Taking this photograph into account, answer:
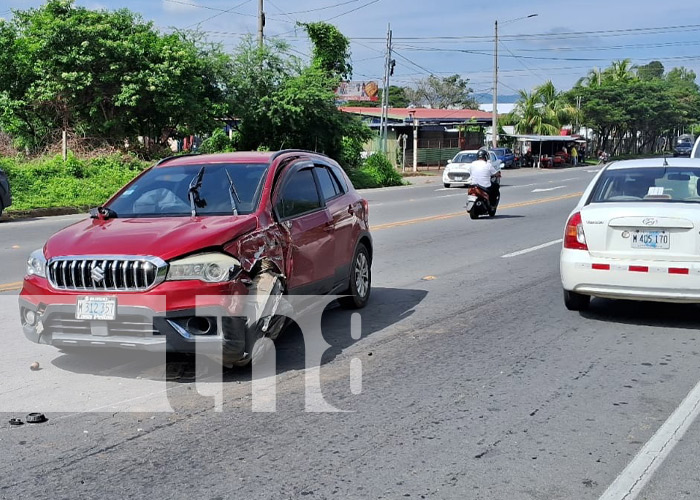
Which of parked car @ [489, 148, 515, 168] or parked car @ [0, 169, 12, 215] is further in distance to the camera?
parked car @ [489, 148, 515, 168]

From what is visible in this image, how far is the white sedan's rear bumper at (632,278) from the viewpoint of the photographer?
7746mm

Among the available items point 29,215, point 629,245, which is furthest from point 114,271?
point 29,215

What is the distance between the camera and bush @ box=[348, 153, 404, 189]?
118 feet

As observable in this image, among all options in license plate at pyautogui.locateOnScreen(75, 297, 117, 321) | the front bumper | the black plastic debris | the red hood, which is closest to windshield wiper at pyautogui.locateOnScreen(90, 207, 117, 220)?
the red hood

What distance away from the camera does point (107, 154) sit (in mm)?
28984

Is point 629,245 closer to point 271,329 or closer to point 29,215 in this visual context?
point 271,329

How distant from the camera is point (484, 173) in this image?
63.2ft

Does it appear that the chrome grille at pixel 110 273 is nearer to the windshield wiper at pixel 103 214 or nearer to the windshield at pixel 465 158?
the windshield wiper at pixel 103 214

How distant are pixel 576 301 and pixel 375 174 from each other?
93.6 feet

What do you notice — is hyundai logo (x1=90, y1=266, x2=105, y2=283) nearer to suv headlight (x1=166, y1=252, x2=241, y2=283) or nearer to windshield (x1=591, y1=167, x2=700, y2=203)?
suv headlight (x1=166, y1=252, x2=241, y2=283)

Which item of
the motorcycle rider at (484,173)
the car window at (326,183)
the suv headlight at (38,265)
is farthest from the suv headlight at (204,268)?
the motorcycle rider at (484,173)

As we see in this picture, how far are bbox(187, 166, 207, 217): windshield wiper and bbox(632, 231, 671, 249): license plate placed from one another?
4.04 metres

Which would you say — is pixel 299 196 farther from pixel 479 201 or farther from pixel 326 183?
pixel 479 201

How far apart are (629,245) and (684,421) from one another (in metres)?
2.88
